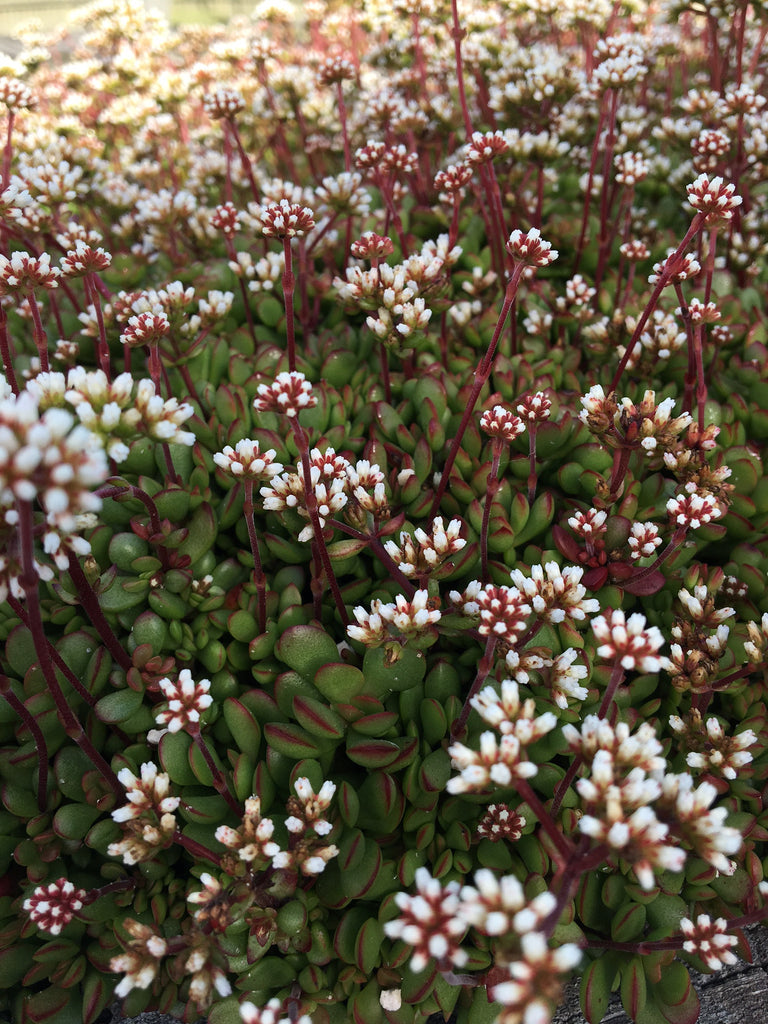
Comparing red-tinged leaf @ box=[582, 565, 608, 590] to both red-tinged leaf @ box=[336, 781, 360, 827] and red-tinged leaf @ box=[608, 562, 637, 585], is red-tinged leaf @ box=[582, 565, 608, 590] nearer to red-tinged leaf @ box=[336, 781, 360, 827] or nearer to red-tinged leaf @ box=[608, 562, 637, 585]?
red-tinged leaf @ box=[608, 562, 637, 585]

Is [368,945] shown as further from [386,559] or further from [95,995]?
[386,559]

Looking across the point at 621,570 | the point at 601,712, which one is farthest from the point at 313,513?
the point at 621,570

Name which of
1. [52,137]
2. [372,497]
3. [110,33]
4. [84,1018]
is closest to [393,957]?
[84,1018]

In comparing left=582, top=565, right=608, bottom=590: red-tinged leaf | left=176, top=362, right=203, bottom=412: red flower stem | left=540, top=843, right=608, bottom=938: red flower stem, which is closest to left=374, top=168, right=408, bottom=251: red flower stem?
left=176, top=362, right=203, bottom=412: red flower stem

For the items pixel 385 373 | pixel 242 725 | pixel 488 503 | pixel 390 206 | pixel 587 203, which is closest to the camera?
pixel 242 725

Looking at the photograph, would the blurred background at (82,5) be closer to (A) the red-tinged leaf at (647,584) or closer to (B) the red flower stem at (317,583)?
(B) the red flower stem at (317,583)

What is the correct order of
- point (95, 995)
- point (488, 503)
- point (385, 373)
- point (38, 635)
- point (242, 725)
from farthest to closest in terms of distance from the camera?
point (385, 373), point (488, 503), point (242, 725), point (95, 995), point (38, 635)

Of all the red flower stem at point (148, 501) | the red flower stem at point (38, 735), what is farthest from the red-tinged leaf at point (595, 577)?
the red flower stem at point (38, 735)
